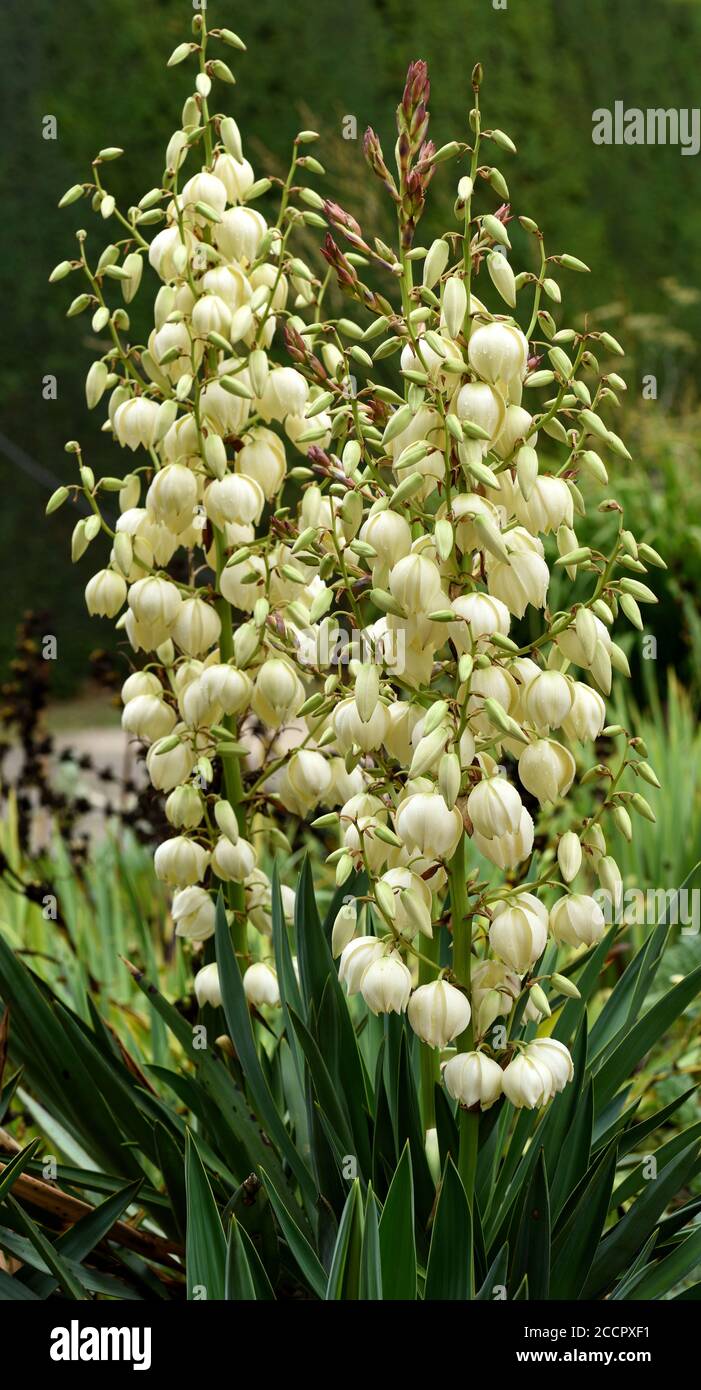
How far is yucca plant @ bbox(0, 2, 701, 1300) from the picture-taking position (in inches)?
54.3

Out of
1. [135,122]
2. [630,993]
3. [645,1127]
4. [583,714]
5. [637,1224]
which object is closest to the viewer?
[583,714]

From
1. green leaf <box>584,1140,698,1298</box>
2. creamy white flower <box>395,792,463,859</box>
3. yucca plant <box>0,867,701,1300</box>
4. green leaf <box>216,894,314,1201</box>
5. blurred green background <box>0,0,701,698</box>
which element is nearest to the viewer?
creamy white flower <box>395,792,463,859</box>

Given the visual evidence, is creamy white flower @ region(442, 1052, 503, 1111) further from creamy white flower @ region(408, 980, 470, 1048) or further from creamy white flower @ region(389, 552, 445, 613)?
creamy white flower @ region(389, 552, 445, 613)

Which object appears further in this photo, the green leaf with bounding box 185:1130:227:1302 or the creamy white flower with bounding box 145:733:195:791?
the creamy white flower with bounding box 145:733:195:791

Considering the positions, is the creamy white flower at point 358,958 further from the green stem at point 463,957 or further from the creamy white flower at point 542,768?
the creamy white flower at point 542,768

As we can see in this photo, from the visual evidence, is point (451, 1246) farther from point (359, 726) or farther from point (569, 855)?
point (359, 726)

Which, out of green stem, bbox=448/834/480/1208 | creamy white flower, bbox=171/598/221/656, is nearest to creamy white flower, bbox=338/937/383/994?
green stem, bbox=448/834/480/1208

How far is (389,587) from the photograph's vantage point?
1.39 meters

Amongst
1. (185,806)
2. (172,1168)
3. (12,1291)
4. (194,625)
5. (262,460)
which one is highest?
Result: (262,460)

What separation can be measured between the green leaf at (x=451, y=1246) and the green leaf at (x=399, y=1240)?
27 millimetres

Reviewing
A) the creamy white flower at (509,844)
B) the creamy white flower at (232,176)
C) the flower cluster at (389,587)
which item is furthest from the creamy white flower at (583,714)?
the creamy white flower at (232,176)

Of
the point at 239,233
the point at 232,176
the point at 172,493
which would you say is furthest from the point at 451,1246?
the point at 232,176

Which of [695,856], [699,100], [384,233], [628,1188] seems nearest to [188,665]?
[628,1188]

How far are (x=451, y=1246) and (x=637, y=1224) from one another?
1.02 feet
